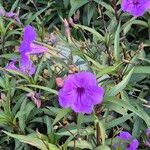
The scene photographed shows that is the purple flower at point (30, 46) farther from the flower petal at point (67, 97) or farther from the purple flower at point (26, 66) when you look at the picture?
the flower petal at point (67, 97)

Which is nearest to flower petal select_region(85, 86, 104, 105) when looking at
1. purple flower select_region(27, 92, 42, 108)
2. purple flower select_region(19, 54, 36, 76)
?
purple flower select_region(27, 92, 42, 108)

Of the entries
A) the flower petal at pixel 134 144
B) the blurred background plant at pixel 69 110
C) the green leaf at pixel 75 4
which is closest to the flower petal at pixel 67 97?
the blurred background plant at pixel 69 110

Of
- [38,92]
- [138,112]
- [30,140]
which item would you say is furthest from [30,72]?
[138,112]

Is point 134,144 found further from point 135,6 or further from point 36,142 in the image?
point 135,6

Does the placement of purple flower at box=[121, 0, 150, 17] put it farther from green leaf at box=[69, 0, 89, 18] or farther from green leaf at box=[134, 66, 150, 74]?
green leaf at box=[69, 0, 89, 18]

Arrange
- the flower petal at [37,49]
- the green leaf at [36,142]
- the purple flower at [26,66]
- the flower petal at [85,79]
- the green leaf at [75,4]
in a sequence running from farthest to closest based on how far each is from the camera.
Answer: the green leaf at [75,4], the purple flower at [26,66], the flower petal at [37,49], the green leaf at [36,142], the flower petal at [85,79]

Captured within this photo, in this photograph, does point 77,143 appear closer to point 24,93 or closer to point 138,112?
point 138,112
